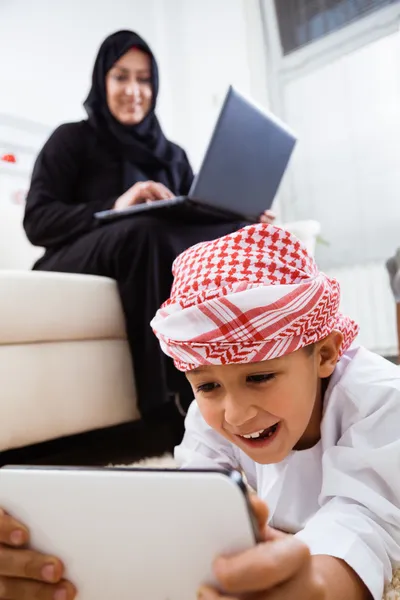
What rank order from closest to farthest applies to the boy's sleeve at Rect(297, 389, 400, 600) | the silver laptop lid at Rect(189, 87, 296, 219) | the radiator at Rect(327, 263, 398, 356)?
the boy's sleeve at Rect(297, 389, 400, 600) → the silver laptop lid at Rect(189, 87, 296, 219) → the radiator at Rect(327, 263, 398, 356)

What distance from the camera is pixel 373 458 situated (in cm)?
51

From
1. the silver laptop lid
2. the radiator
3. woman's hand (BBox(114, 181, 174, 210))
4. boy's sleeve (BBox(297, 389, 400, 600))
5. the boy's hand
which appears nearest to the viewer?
the boy's hand

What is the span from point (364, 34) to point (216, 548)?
7.73ft

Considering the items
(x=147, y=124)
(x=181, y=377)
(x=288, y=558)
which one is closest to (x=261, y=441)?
(x=288, y=558)

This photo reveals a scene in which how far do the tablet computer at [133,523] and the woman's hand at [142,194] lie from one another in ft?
3.09

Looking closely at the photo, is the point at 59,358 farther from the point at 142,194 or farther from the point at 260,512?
the point at 260,512

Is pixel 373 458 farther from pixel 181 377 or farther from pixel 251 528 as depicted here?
pixel 181 377

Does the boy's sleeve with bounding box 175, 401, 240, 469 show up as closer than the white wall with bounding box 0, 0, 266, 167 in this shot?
Yes

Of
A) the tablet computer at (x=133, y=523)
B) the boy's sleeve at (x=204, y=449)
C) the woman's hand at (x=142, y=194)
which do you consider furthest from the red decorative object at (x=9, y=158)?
the tablet computer at (x=133, y=523)

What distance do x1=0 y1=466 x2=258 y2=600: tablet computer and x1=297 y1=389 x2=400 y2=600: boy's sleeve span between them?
0.46 feet

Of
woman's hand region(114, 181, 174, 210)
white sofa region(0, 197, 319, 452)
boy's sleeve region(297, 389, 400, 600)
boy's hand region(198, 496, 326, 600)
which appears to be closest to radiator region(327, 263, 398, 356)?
woman's hand region(114, 181, 174, 210)

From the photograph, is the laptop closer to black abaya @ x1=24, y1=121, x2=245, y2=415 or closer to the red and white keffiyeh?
black abaya @ x1=24, y1=121, x2=245, y2=415

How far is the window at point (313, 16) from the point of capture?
230cm

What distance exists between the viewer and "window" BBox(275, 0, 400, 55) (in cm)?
230
